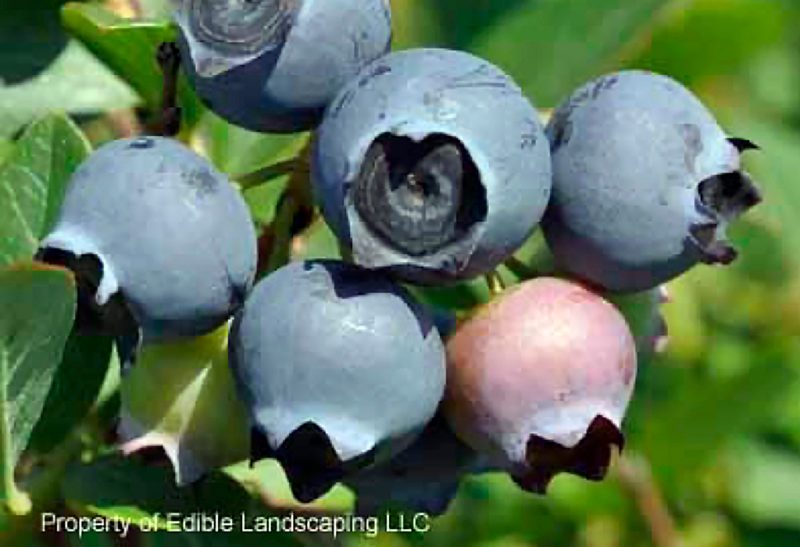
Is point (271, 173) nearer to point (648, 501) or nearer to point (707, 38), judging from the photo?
point (707, 38)

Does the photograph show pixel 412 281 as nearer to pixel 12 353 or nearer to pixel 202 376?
pixel 202 376

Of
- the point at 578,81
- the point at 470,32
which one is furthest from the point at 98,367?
the point at 470,32

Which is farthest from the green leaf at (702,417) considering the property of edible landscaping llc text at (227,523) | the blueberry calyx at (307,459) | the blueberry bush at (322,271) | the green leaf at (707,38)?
the blueberry calyx at (307,459)

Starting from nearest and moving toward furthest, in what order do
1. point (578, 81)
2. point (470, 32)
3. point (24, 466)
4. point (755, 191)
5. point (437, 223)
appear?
1. point (437, 223)
2. point (755, 191)
3. point (24, 466)
4. point (578, 81)
5. point (470, 32)

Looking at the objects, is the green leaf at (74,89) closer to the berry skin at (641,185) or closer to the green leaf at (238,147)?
the green leaf at (238,147)

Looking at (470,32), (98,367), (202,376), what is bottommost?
(470,32)

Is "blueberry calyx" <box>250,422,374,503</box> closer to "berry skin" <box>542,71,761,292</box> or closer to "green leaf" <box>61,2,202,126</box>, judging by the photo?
"berry skin" <box>542,71,761,292</box>
